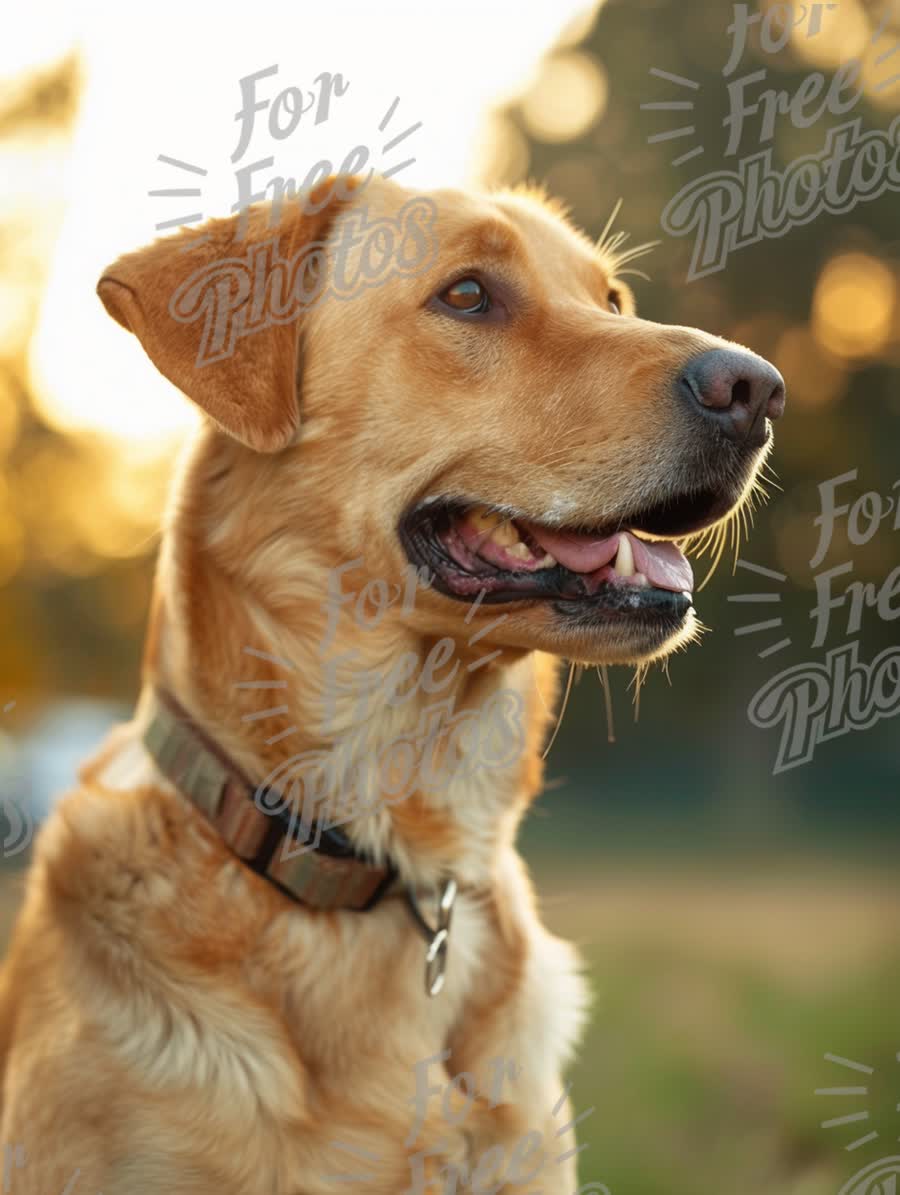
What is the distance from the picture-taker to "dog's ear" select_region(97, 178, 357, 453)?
3.05m

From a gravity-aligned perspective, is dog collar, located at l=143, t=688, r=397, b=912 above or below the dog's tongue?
below

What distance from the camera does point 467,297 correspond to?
3.23m

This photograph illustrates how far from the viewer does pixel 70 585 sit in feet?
76.2

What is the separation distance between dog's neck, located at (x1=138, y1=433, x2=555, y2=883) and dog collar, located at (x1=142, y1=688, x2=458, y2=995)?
5 centimetres

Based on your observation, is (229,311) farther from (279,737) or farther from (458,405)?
(279,737)

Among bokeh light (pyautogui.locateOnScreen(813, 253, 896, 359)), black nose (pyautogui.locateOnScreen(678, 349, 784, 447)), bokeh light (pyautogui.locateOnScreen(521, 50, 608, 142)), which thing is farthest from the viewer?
bokeh light (pyautogui.locateOnScreen(521, 50, 608, 142))

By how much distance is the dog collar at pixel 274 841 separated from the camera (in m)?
2.92

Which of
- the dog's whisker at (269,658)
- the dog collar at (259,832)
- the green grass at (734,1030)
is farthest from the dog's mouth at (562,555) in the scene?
the green grass at (734,1030)

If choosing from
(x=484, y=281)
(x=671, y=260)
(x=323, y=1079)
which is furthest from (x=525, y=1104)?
(x=671, y=260)

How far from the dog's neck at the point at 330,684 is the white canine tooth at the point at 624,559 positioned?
1.26 ft

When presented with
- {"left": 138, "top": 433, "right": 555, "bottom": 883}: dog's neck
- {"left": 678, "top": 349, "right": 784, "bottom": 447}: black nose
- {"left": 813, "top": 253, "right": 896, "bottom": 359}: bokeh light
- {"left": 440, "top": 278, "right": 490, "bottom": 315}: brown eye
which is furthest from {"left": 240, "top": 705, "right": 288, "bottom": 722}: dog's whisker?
{"left": 813, "top": 253, "right": 896, "bottom": 359}: bokeh light

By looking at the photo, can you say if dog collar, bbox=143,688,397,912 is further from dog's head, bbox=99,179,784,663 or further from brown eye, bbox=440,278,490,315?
brown eye, bbox=440,278,490,315

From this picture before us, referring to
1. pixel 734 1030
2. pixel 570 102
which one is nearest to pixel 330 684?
pixel 734 1030

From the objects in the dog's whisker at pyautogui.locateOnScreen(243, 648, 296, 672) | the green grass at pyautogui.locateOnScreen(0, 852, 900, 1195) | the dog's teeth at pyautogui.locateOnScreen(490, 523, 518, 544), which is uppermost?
the dog's teeth at pyautogui.locateOnScreen(490, 523, 518, 544)
